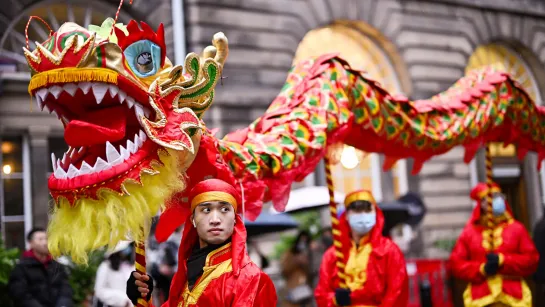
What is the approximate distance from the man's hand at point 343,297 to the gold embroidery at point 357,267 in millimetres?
127

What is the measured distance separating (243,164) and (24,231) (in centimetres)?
802

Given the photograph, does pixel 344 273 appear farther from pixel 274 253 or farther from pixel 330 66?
pixel 274 253

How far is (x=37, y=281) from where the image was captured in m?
6.68

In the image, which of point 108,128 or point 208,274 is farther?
point 208,274

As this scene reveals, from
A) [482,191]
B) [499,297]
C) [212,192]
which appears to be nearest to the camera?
[212,192]

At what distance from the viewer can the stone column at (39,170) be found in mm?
11703

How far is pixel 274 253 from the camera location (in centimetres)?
1349

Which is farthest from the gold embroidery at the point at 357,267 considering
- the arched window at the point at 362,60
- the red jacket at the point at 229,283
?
the arched window at the point at 362,60

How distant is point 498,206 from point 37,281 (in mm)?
4426

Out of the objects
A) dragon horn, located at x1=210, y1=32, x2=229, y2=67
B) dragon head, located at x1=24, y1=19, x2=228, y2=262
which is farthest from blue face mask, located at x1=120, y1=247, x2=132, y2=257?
dragon head, located at x1=24, y1=19, x2=228, y2=262

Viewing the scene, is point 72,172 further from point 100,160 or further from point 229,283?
point 229,283

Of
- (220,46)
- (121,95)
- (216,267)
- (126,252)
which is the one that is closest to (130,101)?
(121,95)

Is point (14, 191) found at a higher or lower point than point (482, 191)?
higher

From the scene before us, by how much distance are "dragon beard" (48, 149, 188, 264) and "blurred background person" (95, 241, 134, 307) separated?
336 centimetres
